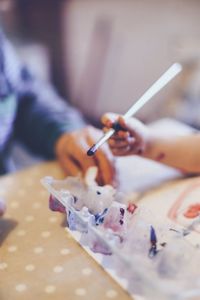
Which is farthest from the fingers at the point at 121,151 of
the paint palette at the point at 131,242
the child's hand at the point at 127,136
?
the paint palette at the point at 131,242

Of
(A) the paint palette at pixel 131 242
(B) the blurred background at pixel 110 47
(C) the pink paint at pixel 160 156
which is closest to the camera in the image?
(A) the paint palette at pixel 131 242

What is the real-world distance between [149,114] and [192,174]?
98cm

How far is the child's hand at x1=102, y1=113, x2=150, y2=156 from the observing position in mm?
640

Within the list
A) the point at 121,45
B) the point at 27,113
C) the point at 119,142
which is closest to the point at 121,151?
the point at 119,142

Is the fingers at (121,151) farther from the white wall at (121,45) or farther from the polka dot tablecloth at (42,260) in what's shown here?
the white wall at (121,45)

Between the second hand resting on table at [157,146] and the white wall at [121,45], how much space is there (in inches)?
36.6

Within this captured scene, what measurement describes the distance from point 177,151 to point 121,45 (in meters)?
1.26

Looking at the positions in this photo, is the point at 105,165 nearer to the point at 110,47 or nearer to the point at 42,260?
the point at 42,260

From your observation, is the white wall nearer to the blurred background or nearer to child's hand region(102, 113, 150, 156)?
the blurred background

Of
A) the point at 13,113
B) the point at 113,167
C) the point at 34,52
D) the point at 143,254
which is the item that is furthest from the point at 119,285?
the point at 34,52

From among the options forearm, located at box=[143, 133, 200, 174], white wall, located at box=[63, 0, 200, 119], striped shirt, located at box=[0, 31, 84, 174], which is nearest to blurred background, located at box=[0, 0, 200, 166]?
white wall, located at box=[63, 0, 200, 119]

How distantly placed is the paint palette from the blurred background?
3.32 feet

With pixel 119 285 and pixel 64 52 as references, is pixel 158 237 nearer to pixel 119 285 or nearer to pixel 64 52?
pixel 119 285

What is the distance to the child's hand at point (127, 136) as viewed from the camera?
0.64 meters
